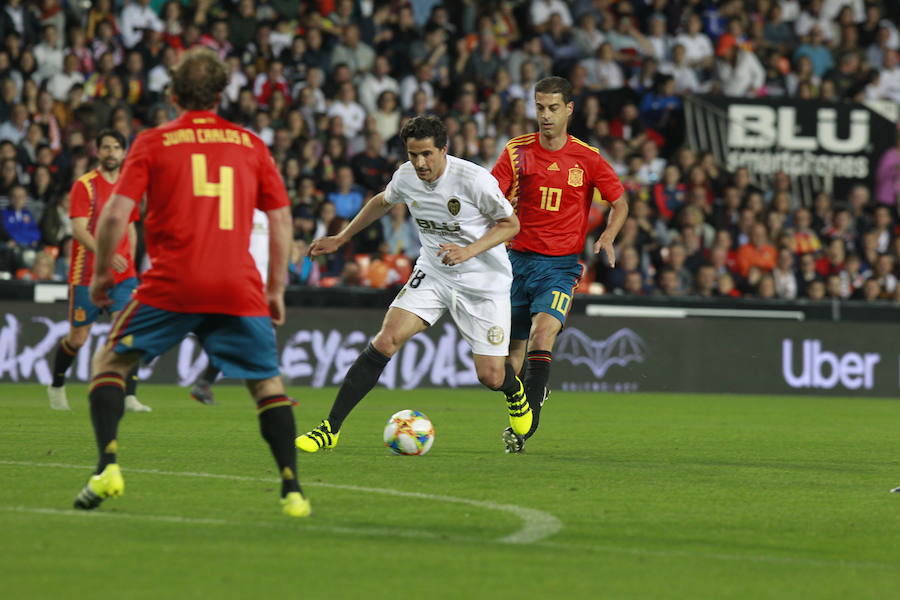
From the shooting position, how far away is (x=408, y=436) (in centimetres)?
952

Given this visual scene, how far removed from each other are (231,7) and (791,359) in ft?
29.4

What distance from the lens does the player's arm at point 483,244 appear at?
899 cm

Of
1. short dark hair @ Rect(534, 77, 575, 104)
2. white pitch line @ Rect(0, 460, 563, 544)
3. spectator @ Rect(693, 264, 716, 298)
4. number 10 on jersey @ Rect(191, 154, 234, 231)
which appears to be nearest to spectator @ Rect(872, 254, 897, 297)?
spectator @ Rect(693, 264, 716, 298)

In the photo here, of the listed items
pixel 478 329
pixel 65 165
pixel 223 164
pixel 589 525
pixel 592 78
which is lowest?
pixel 589 525

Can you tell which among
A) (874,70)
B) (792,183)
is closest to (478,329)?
(792,183)

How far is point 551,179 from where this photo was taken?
10539 mm

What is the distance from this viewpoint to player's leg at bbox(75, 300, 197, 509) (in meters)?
6.43

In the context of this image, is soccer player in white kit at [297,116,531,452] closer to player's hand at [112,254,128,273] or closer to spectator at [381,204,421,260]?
player's hand at [112,254,128,273]

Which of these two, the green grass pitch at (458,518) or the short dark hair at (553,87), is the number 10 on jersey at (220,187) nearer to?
the green grass pitch at (458,518)

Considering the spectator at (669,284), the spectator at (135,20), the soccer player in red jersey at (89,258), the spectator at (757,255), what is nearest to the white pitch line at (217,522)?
the soccer player in red jersey at (89,258)

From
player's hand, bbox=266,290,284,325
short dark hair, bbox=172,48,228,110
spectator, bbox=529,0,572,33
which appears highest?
spectator, bbox=529,0,572,33

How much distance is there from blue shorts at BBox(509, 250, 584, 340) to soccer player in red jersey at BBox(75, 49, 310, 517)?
407 cm

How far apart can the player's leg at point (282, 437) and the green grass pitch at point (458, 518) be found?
0.41 feet

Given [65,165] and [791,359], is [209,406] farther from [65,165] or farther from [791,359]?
[791,359]
